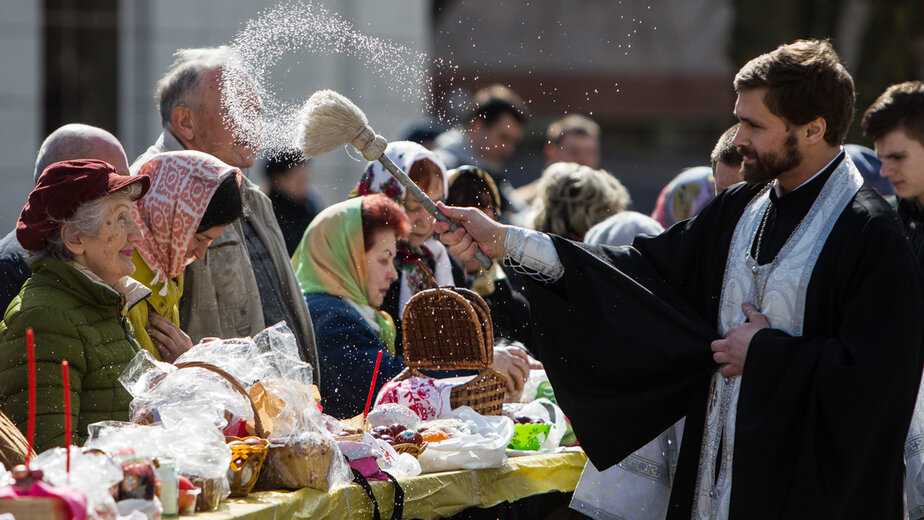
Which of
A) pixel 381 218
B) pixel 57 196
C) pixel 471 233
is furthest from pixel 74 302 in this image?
pixel 381 218

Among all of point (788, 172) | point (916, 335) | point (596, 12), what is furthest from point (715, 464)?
point (596, 12)

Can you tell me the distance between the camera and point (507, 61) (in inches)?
746

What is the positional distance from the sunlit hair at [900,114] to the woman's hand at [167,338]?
320 centimetres

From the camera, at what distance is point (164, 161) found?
11.7ft

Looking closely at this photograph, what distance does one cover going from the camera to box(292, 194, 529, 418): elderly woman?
4.28 meters

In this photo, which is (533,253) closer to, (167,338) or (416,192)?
(416,192)

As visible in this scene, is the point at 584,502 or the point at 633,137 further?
the point at 633,137

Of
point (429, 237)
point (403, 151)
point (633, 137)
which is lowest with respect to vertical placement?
point (633, 137)

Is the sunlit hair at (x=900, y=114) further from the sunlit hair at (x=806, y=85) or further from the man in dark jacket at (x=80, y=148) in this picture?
the man in dark jacket at (x=80, y=148)

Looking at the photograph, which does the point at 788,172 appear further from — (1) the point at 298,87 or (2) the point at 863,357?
(1) the point at 298,87

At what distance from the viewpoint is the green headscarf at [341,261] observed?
4484 mm

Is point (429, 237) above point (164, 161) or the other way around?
the other way around

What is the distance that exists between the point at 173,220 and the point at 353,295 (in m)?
1.14

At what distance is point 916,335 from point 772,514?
25.8 inches
